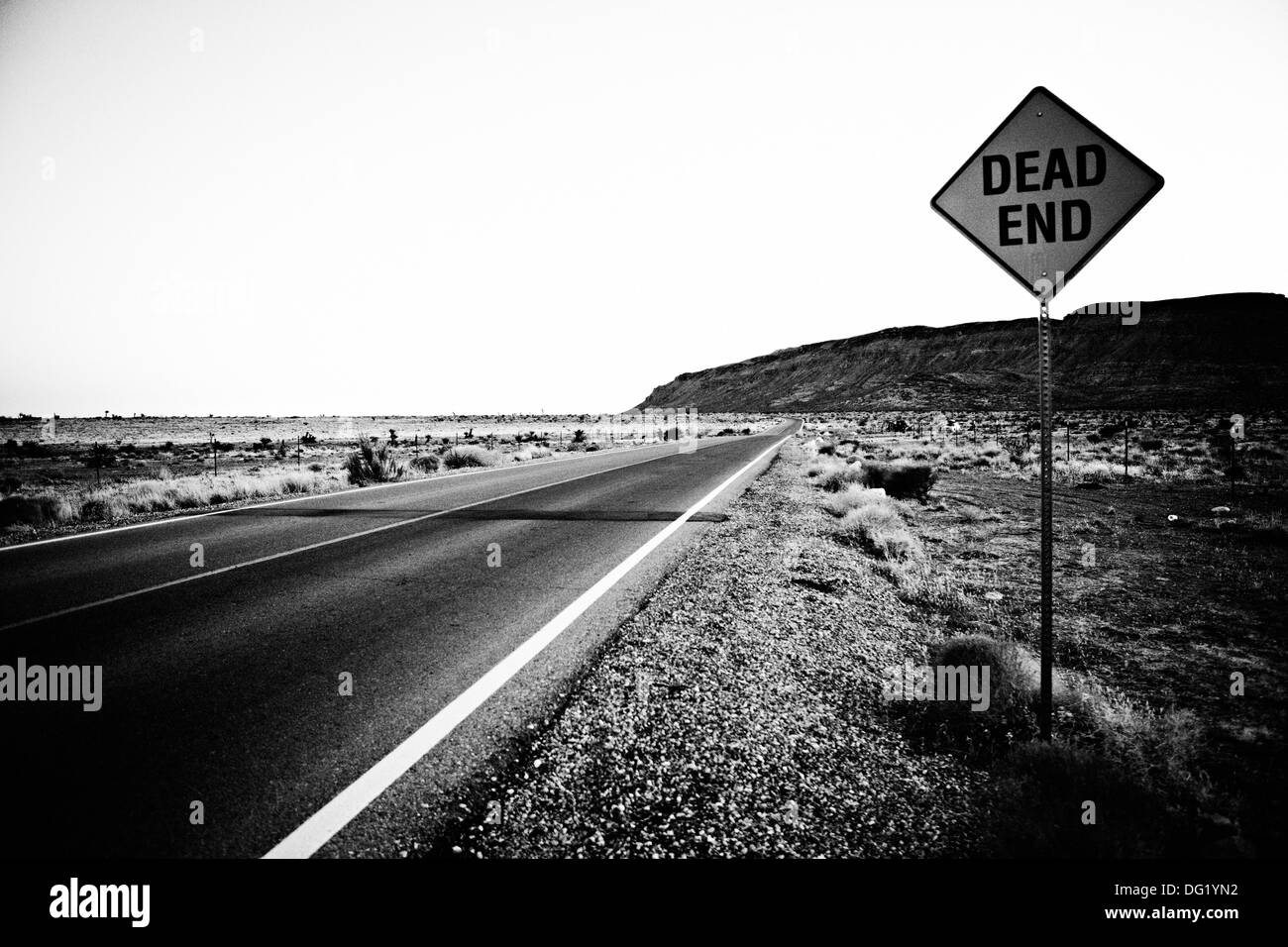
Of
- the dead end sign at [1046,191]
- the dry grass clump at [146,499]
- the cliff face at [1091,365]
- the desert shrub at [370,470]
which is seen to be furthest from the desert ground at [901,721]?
the cliff face at [1091,365]

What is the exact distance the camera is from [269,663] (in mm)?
3867

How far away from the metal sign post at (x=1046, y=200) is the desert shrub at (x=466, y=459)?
19.7 m

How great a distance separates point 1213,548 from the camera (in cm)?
902

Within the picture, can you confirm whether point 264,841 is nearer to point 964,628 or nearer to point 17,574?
point 964,628

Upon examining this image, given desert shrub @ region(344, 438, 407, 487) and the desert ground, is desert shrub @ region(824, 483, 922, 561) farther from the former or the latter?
desert shrub @ region(344, 438, 407, 487)

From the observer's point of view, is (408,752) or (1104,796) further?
(408,752)

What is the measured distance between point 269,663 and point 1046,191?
17.5ft

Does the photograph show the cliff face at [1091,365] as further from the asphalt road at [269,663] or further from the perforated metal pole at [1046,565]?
the asphalt road at [269,663]

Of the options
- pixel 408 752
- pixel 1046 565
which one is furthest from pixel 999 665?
pixel 408 752

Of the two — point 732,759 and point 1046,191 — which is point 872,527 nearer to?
point 1046,191

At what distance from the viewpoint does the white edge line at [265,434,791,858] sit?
7.24 feet

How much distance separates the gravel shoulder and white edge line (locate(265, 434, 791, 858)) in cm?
46
